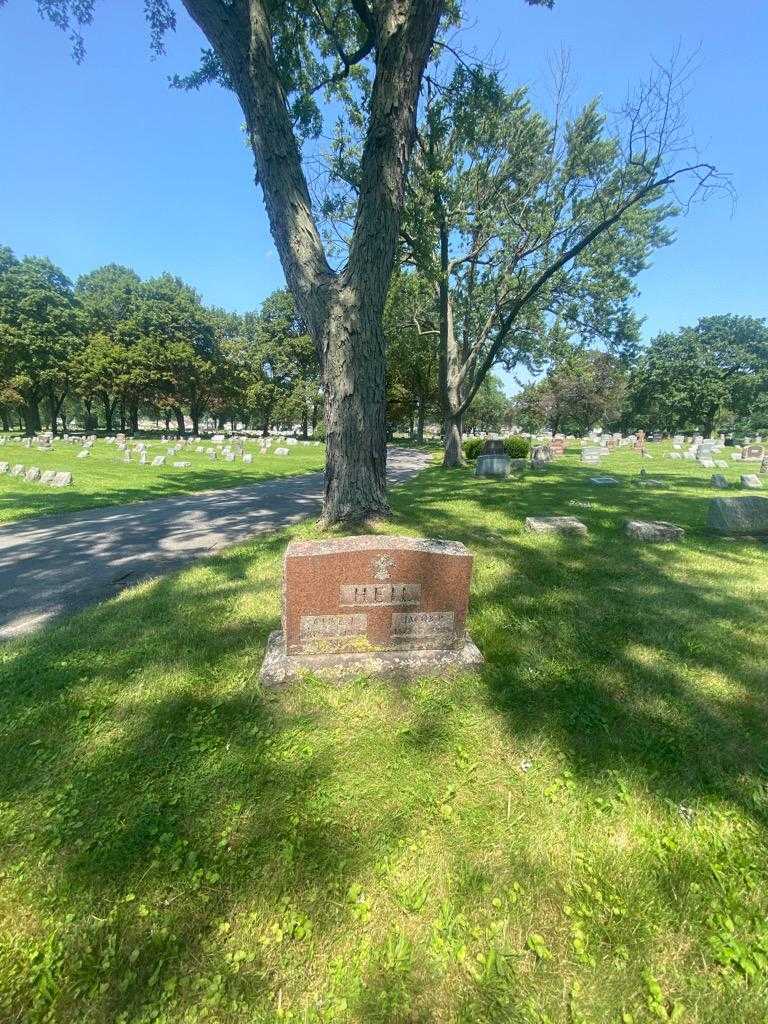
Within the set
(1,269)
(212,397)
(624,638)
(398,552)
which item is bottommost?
(624,638)

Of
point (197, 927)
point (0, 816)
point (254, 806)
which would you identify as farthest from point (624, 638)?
point (0, 816)

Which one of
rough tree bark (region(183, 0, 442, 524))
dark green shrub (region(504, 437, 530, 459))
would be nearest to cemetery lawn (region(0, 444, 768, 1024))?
rough tree bark (region(183, 0, 442, 524))

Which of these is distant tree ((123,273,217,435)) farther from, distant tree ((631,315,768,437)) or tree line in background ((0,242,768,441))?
distant tree ((631,315,768,437))

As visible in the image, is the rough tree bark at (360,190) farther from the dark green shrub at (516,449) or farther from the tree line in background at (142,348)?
the tree line in background at (142,348)

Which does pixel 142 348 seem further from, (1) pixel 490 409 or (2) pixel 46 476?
(1) pixel 490 409

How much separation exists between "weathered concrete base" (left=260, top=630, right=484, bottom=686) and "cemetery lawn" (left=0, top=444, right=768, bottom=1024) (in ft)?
0.41

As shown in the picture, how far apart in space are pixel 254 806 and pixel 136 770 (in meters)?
0.73

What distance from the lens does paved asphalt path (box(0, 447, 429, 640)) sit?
4.65m

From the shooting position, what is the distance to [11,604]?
14.7 ft

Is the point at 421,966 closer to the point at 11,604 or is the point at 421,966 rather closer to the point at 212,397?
the point at 11,604

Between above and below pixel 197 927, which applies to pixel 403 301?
above

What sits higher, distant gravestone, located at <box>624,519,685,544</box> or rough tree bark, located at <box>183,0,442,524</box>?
rough tree bark, located at <box>183,0,442,524</box>

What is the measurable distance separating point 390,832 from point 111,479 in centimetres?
1427

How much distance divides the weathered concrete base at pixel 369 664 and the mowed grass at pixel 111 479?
26.6 feet
